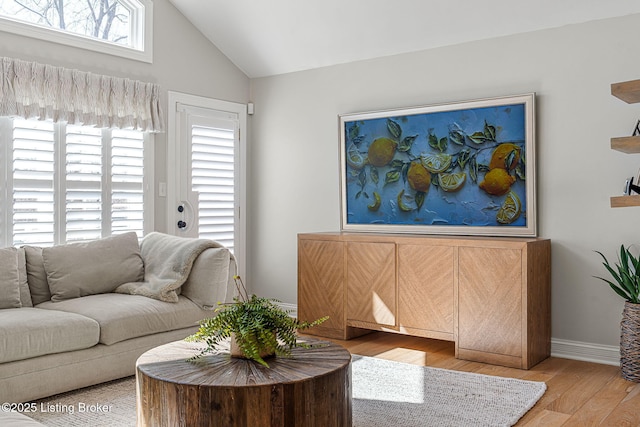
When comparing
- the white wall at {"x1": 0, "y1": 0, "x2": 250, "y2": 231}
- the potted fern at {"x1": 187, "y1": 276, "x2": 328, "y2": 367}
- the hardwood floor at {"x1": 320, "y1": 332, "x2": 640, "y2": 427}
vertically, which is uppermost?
the white wall at {"x1": 0, "y1": 0, "x2": 250, "y2": 231}

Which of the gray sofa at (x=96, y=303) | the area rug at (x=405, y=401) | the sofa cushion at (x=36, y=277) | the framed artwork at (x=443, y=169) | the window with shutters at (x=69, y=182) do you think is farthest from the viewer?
the framed artwork at (x=443, y=169)

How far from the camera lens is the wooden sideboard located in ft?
12.6

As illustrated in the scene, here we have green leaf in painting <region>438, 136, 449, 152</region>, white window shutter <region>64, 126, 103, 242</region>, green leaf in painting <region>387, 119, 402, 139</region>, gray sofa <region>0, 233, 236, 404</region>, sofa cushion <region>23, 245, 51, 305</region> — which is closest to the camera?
gray sofa <region>0, 233, 236, 404</region>

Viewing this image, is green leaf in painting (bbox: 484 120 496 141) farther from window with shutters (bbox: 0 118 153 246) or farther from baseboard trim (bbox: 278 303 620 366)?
window with shutters (bbox: 0 118 153 246)

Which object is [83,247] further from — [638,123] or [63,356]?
[638,123]

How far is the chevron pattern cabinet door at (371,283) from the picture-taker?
4.40m

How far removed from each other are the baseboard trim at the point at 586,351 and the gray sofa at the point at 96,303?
2.32 m

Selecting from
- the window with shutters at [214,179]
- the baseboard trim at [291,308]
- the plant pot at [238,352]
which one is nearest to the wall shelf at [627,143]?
the plant pot at [238,352]

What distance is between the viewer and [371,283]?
14.8 ft

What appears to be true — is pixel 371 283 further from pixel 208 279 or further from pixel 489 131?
pixel 489 131

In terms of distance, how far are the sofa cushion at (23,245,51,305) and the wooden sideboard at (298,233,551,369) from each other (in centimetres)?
194

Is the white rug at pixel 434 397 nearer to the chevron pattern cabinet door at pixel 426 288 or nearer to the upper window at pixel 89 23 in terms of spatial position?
the chevron pattern cabinet door at pixel 426 288

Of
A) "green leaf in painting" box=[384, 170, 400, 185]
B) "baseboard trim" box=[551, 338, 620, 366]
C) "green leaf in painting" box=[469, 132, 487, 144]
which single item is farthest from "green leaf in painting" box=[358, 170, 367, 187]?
"baseboard trim" box=[551, 338, 620, 366]

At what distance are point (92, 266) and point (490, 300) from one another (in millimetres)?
2632
